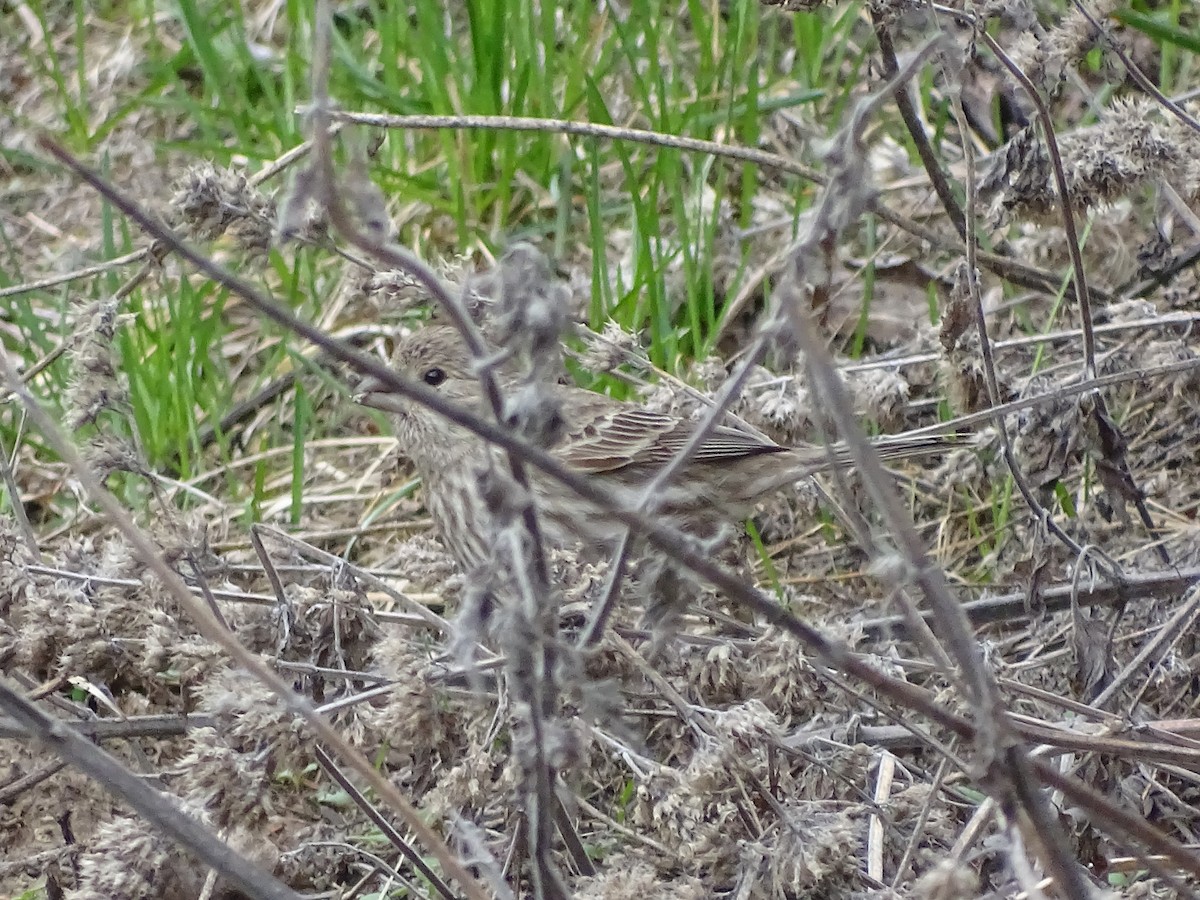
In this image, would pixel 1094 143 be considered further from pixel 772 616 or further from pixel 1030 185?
pixel 772 616

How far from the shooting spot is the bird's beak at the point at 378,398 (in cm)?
438

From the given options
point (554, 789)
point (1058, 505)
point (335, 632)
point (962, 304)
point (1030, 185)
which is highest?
point (1030, 185)

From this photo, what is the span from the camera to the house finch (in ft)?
14.2

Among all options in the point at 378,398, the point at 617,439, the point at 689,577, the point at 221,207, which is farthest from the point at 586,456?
the point at 689,577

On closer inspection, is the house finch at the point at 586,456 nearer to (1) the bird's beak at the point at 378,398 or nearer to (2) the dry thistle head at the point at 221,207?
(1) the bird's beak at the point at 378,398

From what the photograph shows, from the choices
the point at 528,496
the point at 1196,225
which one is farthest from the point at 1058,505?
the point at 528,496

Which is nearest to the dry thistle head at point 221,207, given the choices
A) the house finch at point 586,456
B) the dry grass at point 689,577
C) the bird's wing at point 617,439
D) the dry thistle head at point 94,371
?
the dry grass at point 689,577

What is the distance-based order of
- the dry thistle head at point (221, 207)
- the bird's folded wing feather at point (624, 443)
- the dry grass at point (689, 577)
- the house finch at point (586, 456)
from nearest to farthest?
the dry grass at point (689, 577), the dry thistle head at point (221, 207), the house finch at point (586, 456), the bird's folded wing feather at point (624, 443)

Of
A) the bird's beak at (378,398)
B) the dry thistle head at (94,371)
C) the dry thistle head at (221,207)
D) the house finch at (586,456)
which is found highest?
the dry thistle head at (221,207)

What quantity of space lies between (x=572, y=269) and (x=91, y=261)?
1.89 metres

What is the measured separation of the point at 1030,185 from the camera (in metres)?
3.26

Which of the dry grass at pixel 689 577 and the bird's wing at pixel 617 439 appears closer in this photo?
the dry grass at pixel 689 577

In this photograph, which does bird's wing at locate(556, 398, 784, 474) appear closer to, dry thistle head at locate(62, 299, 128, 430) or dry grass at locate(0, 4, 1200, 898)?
dry grass at locate(0, 4, 1200, 898)

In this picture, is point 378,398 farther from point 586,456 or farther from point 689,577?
point 689,577
